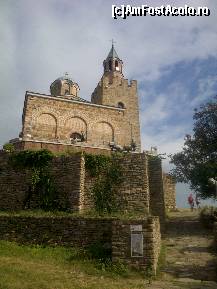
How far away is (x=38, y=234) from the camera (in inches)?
467

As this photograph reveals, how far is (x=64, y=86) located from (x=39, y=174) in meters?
23.5

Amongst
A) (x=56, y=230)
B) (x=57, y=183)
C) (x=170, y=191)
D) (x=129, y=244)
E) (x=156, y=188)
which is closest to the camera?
(x=129, y=244)

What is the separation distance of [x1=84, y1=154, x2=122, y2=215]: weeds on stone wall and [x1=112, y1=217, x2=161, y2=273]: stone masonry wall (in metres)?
5.14

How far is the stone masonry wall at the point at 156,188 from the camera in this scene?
1590cm

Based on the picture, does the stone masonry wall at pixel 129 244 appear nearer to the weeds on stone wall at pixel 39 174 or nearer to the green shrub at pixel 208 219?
the weeds on stone wall at pixel 39 174

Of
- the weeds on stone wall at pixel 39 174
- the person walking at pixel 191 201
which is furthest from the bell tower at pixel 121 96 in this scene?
the weeds on stone wall at pixel 39 174

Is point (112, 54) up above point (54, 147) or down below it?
above

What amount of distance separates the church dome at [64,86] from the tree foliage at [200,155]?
19.7 meters

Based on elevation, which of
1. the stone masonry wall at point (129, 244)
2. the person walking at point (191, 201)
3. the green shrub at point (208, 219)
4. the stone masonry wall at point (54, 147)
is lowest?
the stone masonry wall at point (129, 244)

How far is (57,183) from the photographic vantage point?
15.6 m

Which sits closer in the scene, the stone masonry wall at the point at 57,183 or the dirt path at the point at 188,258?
the dirt path at the point at 188,258

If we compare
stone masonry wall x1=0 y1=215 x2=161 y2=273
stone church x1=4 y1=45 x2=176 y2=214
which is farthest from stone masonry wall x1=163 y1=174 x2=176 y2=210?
stone masonry wall x1=0 y1=215 x2=161 y2=273

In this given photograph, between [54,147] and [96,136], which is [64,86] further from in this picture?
[54,147]

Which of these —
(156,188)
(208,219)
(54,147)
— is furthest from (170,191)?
(54,147)
